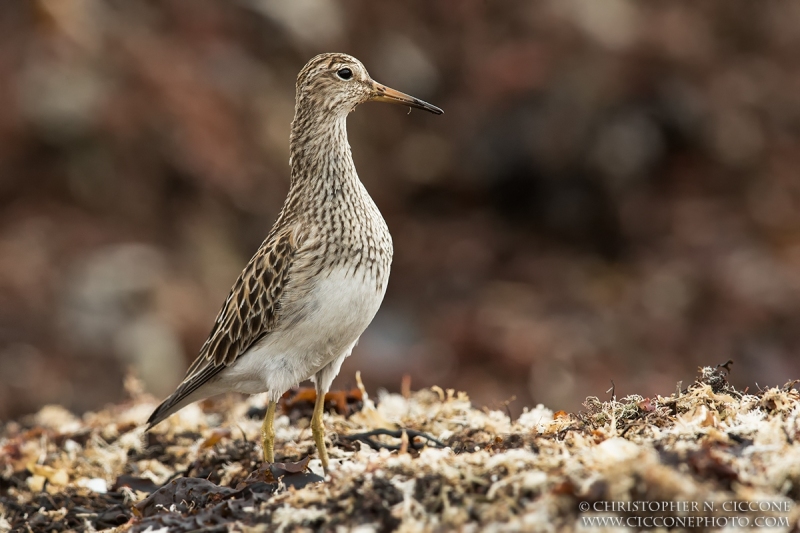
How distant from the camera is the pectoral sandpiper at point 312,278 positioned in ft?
17.6

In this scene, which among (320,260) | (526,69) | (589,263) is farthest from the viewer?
(526,69)

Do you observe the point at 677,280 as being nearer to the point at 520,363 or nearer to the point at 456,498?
the point at 520,363

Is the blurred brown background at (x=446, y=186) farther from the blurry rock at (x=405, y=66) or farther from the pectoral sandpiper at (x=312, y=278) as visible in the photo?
the pectoral sandpiper at (x=312, y=278)

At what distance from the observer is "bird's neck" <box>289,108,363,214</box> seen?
5637mm

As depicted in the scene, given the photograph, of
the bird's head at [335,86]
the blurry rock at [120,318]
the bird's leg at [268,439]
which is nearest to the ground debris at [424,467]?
the bird's leg at [268,439]

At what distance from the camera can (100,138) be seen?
41.2 feet

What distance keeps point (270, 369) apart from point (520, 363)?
6635 millimetres

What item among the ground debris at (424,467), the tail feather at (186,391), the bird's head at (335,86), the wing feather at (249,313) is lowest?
the ground debris at (424,467)

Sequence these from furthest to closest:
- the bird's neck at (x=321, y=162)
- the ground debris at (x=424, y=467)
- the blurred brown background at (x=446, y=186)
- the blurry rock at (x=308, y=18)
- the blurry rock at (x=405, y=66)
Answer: the blurry rock at (x=405, y=66) → the blurry rock at (x=308, y=18) → the blurred brown background at (x=446, y=186) → the bird's neck at (x=321, y=162) → the ground debris at (x=424, y=467)

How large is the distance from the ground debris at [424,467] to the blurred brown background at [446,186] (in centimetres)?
394

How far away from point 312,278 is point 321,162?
32.0 inches

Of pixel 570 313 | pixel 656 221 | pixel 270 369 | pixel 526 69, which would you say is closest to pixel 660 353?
pixel 570 313

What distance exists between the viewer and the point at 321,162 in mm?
5734

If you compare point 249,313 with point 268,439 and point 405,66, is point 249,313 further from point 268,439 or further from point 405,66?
point 405,66
